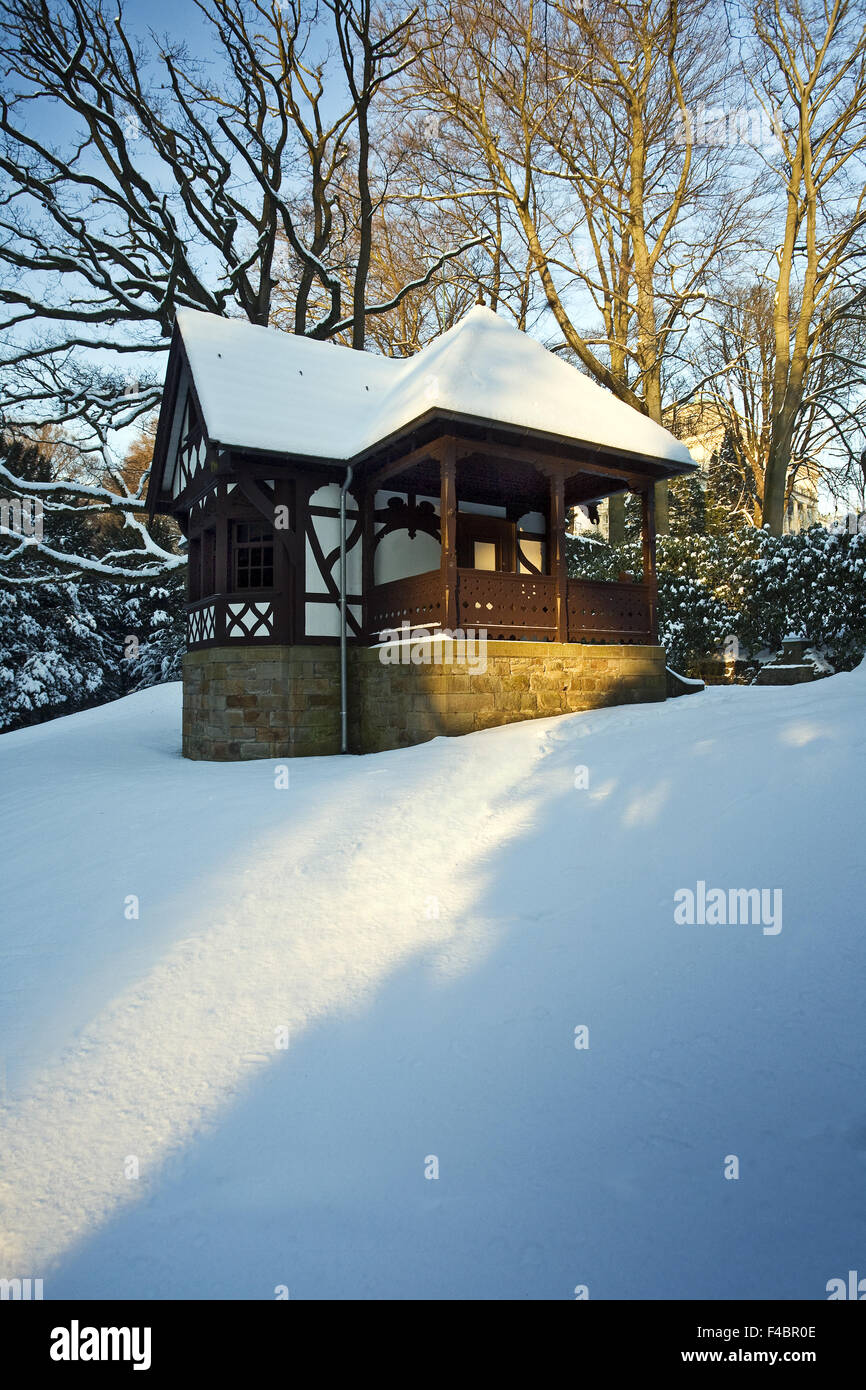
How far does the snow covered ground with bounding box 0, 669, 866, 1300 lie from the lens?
7.27 feet

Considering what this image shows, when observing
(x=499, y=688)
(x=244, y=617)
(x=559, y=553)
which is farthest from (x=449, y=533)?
(x=244, y=617)

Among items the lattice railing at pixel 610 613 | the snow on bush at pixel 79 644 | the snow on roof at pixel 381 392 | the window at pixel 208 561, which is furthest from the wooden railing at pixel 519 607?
the snow on bush at pixel 79 644

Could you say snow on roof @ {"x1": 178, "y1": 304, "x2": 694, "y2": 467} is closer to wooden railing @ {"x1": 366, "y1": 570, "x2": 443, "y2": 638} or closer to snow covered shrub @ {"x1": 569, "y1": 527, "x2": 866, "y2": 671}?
wooden railing @ {"x1": 366, "y1": 570, "x2": 443, "y2": 638}

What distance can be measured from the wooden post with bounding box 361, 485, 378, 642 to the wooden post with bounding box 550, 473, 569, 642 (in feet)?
9.06

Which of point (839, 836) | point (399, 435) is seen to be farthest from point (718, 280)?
point (839, 836)

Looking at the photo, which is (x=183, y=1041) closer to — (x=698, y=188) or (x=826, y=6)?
(x=698, y=188)

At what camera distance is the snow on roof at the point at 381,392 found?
983 cm

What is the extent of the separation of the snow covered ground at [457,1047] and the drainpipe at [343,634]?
482cm

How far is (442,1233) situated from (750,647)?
16731mm

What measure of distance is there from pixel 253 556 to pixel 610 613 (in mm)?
5538

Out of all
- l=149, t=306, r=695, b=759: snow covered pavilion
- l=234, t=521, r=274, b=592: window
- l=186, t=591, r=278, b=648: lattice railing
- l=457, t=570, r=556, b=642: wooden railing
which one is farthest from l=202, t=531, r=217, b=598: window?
l=457, t=570, r=556, b=642: wooden railing

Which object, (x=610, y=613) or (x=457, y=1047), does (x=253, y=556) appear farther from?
(x=457, y=1047)

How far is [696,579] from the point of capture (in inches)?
703

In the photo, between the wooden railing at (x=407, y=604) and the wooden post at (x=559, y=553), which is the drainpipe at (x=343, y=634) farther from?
the wooden post at (x=559, y=553)
